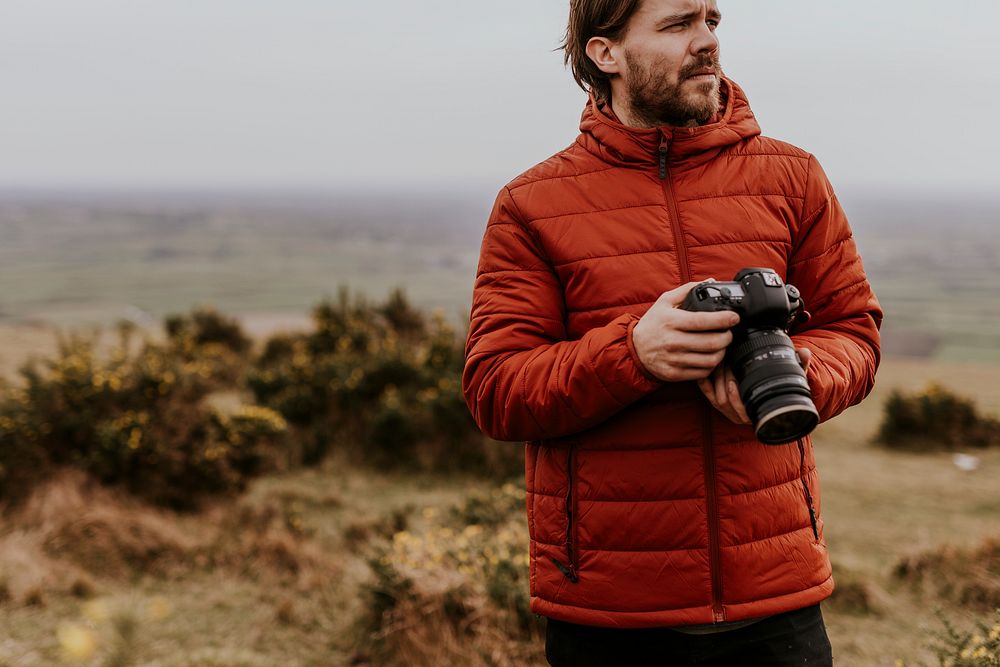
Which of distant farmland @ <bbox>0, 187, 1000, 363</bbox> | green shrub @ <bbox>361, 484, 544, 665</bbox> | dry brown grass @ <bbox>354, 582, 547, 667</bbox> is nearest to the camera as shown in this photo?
dry brown grass @ <bbox>354, 582, 547, 667</bbox>

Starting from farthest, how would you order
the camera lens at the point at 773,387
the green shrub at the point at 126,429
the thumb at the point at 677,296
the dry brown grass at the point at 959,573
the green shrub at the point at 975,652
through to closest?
1. the green shrub at the point at 126,429
2. the dry brown grass at the point at 959,573
3. the green shrub at the point at 975,652
4. the thumb at the point at 677,296
5. the camera lens at the point at 773,387

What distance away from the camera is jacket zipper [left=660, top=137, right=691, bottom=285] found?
1.81m

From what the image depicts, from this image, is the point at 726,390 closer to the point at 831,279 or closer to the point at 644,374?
the point at 644,374

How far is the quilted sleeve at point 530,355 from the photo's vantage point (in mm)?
1655

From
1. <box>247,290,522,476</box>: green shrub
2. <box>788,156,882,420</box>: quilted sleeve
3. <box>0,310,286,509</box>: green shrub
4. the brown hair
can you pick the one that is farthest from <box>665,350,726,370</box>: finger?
<box>247,290,522,476</box>: green shrub

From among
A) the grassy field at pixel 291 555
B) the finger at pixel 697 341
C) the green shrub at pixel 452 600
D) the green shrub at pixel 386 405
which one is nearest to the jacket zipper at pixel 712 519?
the finger at pixel 697 341

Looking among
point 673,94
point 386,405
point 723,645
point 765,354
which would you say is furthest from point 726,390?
point 386,405

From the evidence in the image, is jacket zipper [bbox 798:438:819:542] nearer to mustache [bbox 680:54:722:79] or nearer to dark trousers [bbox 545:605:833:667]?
dark trousers [bbox 545:605:833:667]

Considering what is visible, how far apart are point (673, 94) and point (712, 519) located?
877mm

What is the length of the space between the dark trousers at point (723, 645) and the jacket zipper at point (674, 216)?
2.32ft

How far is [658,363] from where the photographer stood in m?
1.59

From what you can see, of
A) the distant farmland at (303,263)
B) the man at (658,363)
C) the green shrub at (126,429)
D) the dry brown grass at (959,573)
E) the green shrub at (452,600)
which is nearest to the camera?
the man at (658,363)

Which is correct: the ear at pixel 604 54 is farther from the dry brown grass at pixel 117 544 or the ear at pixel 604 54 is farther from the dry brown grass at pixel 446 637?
the dry brown grass at pixel 117 544

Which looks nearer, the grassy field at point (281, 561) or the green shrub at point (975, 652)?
the green shrub at point (975, 652)
